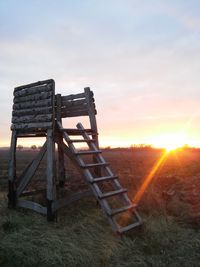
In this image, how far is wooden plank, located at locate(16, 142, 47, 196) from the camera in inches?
336

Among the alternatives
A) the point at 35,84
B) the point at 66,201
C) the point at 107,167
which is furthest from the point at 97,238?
the point at 35,84

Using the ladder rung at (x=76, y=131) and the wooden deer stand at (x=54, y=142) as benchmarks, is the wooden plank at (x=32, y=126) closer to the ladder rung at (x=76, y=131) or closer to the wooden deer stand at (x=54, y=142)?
the wooden deer stand at (x=54, y=142)

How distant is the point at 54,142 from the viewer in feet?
27.0

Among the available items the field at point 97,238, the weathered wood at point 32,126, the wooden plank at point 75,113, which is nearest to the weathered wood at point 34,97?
the weathered wood at point 32,126

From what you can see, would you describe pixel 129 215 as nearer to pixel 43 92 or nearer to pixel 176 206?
pixel 176 206

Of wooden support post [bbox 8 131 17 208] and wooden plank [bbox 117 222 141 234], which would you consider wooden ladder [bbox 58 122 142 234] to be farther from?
wooden support post [bbox 8 131 17 208]

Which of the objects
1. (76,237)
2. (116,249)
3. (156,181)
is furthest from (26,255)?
(156,181)

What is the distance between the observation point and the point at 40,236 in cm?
662

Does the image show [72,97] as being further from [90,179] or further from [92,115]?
[90,179]

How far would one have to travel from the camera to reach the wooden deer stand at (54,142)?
7.64m

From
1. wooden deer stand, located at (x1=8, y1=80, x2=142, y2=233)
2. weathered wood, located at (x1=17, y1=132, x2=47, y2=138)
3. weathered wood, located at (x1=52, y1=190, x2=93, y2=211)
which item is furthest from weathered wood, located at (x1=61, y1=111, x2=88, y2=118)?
weathered wood, located at (x1=52, y1=190, x2=93, y2=211)

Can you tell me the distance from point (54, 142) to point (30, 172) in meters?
1.28

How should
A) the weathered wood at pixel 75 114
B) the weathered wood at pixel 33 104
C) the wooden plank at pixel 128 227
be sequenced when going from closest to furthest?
the wooden plank at pixel 128 227
the weathered wood at pixel 33 104
the weathered wood at pixel 75 114

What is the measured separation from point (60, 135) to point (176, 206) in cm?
378
